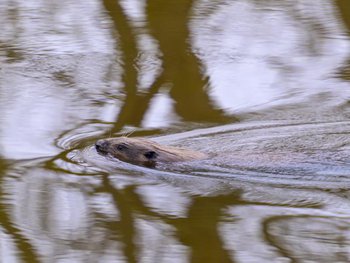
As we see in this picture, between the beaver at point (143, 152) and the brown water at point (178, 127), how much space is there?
7 cm

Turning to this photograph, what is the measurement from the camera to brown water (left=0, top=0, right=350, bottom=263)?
5480mm

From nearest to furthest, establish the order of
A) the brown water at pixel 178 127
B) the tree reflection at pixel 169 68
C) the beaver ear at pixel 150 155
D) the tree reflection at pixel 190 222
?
the tree reflection at pixel 190 222 < the brown water at pixel 178 127 < the beaver ear at pixel 150 155 < the tree reflection at pixel 169 68

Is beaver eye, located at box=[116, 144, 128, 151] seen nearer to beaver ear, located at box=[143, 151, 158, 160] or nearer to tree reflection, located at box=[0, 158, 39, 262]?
beaver ear, located at box=[143, 151, 158, 160]

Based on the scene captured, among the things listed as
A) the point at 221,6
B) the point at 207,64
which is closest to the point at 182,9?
the point at 221,6

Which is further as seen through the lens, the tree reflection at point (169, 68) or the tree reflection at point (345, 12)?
the tree reflection at point (345, 12)

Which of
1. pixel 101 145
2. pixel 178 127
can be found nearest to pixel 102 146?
pixel 101 145

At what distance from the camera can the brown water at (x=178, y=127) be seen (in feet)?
18.0

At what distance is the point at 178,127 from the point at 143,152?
662 mm

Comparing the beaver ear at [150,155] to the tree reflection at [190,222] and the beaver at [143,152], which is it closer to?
the beaver at [143,152]

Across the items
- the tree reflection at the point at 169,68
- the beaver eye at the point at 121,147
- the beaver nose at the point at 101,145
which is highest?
the beaver nose at the point at 101,145

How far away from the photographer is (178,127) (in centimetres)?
734

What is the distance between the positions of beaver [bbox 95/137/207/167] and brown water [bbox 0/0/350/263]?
7 centimetres

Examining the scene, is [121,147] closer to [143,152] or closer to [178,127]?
[143,152]

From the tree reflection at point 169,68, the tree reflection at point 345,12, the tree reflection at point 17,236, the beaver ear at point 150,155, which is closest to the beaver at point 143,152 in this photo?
the beaver ear at point 150,155
